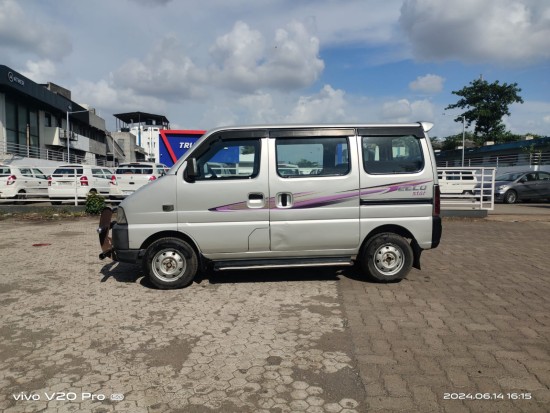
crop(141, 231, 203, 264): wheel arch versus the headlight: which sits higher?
the headlight

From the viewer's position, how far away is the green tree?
→ 197ft

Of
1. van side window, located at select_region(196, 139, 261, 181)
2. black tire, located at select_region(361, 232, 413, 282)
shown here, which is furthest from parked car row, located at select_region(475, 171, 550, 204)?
van side window, located at select_region(196, 139, 261, 181)

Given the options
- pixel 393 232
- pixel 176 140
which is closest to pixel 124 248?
pixel 393 232

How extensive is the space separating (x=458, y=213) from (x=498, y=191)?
25.6 ft

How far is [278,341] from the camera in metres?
4.00

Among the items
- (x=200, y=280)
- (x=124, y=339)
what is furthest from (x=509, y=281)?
(x=124, y=339)

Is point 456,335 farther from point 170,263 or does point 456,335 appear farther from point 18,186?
point 18,186

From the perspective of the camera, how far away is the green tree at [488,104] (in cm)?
6003

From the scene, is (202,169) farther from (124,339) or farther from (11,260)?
(11,260)

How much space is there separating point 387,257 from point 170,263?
2.88m

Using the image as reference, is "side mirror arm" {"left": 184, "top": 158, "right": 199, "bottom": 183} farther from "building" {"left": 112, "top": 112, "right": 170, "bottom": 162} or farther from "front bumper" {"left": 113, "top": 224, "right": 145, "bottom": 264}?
"building" {"left": 112, "top": 112, "right": 170, "bottom": 162}

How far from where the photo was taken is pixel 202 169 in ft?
18.1

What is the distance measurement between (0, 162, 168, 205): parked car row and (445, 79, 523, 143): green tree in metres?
57.2

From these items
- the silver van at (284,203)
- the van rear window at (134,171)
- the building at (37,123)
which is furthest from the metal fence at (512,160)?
the building at (37,123)
